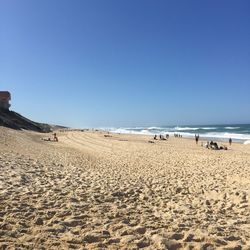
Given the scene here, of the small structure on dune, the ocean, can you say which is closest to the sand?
the ocean

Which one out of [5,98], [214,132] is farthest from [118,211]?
[214,132]

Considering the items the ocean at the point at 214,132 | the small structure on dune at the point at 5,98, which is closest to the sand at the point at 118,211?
the ocean at the point at 214,132

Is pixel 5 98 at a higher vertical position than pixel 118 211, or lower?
higher

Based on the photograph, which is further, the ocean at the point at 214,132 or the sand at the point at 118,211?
the ocean at the point at 214,132

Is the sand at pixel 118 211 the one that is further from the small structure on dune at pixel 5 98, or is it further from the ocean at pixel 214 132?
the small structure on dune at pixel 5 98

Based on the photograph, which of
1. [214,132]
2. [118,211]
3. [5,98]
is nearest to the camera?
[118,211]

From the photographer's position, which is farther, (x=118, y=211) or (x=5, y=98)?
(x=5, y=98)

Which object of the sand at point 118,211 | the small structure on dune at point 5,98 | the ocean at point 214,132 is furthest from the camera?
the small structure on dune at point 5,98

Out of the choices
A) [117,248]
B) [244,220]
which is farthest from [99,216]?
A: [244,220]

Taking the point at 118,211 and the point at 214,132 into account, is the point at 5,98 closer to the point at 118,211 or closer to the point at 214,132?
the point at 214,132

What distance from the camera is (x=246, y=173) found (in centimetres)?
1531

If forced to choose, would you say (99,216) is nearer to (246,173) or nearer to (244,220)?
(244,220)

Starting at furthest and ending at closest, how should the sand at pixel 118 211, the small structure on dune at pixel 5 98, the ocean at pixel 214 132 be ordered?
the small structure on dune at pixel 5 98 → the ocean at pixel 214 132 → the sand at pixel 118 211

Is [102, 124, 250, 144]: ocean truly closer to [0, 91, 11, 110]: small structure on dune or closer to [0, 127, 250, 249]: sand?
[0, 127, 250, 249]: sand
